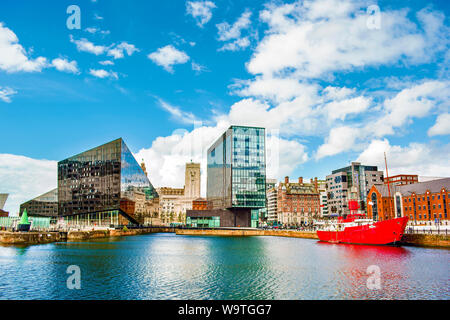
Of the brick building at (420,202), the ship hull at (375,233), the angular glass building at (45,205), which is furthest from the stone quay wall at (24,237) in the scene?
the brick building at (420,202)

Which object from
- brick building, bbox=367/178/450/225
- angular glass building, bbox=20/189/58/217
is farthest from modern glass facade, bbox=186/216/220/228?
brick building, bbox=367/178/450/225

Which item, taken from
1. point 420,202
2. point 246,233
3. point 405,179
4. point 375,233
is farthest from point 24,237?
point 405,179

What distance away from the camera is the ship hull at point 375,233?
6298 centimetres

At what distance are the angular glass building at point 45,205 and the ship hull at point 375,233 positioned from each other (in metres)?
111

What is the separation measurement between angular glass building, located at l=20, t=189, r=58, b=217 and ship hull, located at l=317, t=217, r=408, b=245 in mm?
110858

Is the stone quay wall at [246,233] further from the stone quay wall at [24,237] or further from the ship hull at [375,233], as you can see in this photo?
the stone quay wall at [24,237]

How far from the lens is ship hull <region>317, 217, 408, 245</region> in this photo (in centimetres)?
6298

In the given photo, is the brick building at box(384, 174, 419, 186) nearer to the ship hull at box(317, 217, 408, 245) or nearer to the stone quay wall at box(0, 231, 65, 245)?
the ship hull at box(317, 217, 408, 245)

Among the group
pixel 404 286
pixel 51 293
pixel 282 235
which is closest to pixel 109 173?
pixel 282 235

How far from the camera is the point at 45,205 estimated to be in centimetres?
14325

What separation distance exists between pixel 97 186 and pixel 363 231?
86.1 metres

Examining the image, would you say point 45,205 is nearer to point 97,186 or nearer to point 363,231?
point 97,186

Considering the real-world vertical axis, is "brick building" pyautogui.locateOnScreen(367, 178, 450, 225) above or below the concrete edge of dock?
above
